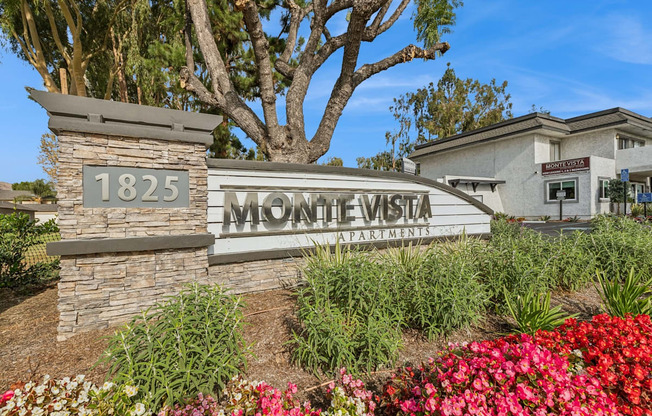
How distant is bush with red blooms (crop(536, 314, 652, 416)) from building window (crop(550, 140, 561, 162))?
946 inches

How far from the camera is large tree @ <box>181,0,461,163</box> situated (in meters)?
7.98

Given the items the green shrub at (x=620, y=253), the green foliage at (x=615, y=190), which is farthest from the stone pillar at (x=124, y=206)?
the green foliage at (x=615, y=190)

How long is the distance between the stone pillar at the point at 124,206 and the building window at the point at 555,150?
84.6ft

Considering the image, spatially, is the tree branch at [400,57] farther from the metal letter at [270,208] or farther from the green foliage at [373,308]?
the green foliage at [373,308]

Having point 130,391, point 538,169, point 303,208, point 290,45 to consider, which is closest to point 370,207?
point 303,208

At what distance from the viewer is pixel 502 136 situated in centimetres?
2131

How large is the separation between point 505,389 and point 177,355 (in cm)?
Answer: 228

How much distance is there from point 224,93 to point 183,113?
14.9 ft

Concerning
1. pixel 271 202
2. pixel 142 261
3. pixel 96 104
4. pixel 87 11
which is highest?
pixel 87 11

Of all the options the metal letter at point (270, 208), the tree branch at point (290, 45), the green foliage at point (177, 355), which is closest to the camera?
the green foliage at point (177, 355)

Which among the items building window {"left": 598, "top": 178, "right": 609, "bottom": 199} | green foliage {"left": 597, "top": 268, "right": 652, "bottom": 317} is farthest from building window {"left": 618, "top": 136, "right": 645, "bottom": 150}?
green foliage {"left": 597, "top": 268, "right": 652, "bottom": 317}

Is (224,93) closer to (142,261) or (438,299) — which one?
(142,261)

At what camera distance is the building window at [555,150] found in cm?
2188

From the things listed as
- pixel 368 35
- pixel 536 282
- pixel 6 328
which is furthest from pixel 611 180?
pixel 6 328
